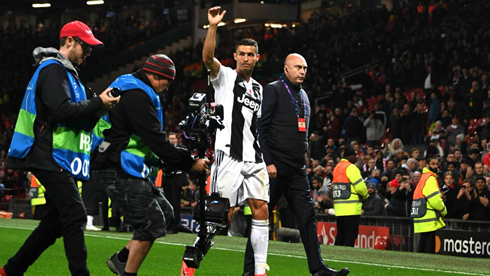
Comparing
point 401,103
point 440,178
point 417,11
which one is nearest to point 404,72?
point 401,103

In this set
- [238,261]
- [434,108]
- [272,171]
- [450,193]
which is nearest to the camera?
[272,171]

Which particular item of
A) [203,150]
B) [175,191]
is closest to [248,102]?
[203,150]

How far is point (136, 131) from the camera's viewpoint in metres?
7.00

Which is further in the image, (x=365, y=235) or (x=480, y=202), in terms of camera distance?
(x=365, y=235)

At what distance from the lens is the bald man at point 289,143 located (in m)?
9.20

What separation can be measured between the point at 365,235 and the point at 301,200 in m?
8.94

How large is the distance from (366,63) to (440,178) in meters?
13.5

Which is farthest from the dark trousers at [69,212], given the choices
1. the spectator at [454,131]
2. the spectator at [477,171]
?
the spectator at [454,131]

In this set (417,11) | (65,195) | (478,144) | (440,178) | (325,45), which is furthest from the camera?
(325,45)

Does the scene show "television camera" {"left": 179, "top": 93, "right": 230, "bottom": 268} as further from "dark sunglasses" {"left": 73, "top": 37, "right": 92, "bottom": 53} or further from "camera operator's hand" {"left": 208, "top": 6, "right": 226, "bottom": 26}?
"dark sunglasses" {"left": 73, "top": 37, "right": 92, "bottom": 53}

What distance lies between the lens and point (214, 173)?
27.2 ft

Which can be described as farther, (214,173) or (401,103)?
(401,103)

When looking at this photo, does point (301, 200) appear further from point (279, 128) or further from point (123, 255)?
point (123, 255)

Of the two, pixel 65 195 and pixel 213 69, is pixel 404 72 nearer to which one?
pixel 213 69
